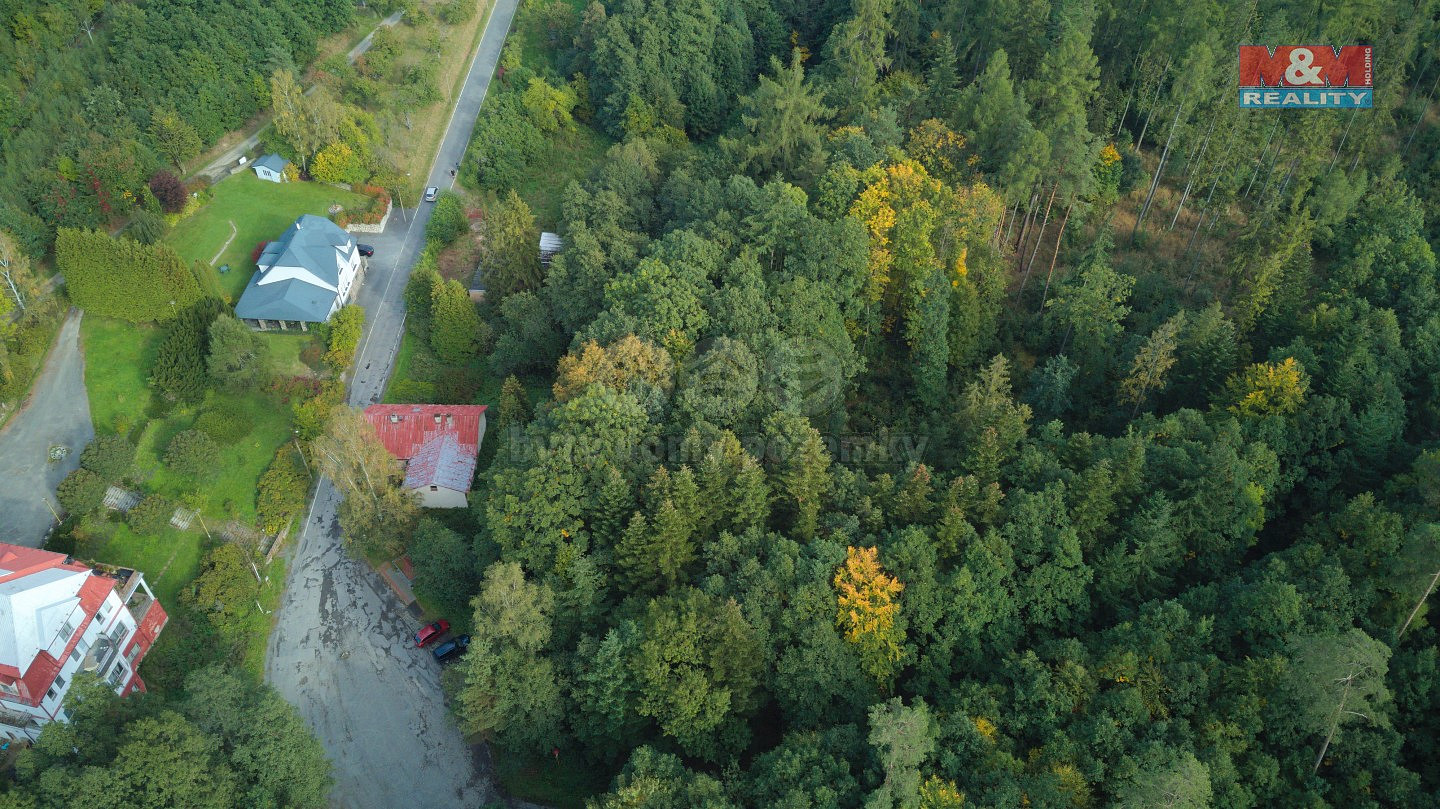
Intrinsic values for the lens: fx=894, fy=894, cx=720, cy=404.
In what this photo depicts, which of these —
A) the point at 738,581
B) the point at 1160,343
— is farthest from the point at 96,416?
the point at 1160,343

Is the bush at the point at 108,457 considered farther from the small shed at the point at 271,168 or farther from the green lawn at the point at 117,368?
the small shed at the point at 271,168

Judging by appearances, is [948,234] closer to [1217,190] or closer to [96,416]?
[1217,190]

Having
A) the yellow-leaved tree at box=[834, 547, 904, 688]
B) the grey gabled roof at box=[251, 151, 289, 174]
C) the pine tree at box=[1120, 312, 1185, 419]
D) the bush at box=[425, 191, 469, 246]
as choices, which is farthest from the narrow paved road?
the pine tree at box=[1120, 312, 1185, 419]

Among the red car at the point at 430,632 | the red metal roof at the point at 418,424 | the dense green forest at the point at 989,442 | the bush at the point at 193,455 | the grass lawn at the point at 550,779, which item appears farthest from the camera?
the red metal roof at the point at 418,424

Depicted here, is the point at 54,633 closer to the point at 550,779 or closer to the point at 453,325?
the point at 550,779

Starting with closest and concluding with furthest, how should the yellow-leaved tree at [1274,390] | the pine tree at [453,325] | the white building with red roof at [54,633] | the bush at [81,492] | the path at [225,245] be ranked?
the white building with red roof at [54,633], the yellow-leaved tree at [1274,390], the bush at [81,492], the pine tree at [453,325], the path at [225,245]

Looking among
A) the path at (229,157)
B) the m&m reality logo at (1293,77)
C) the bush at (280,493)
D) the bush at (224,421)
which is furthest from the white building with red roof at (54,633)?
the m&m reality logo at (1293,77)

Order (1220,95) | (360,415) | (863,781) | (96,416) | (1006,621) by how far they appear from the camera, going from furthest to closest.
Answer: (1220,95) → (96,416) → (360,415) → (1006,621) → (863,781)

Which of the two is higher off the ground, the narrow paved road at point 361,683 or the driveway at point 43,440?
the driveway at point 43,440
